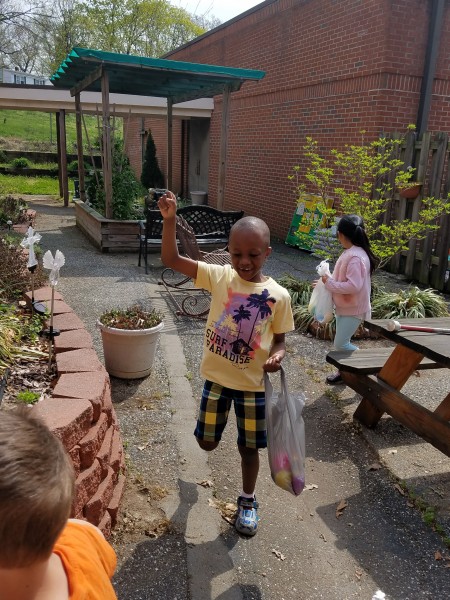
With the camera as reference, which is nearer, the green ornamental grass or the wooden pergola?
the green ornamental grass

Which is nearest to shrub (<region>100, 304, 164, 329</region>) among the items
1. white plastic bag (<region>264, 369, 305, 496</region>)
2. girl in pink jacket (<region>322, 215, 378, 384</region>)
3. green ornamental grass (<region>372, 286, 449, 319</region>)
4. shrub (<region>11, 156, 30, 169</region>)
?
girl in pink jacket (<region>322, 215, 378, 384</region>)

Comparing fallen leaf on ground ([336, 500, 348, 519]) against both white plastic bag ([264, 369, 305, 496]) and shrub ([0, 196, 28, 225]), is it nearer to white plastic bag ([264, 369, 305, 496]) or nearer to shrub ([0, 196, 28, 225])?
white plastic bag ([264, 369, 305, 496])

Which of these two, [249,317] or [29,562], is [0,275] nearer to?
[249,317]

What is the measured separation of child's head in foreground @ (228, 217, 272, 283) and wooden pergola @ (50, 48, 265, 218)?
21.2 ft

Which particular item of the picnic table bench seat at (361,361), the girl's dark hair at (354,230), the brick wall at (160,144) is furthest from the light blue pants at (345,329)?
the brick wall at (160,144)

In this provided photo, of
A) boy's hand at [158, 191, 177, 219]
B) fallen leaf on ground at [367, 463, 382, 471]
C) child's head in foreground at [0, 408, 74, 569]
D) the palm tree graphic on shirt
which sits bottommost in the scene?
fallen leaf on ground at [367, 463, 382, 471]

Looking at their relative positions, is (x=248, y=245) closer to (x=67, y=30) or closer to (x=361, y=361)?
(x=361, y=361)

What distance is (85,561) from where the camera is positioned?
115cm

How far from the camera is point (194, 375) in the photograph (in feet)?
15.0

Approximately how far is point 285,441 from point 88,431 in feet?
3.05

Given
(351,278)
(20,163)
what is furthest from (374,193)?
(20,163)

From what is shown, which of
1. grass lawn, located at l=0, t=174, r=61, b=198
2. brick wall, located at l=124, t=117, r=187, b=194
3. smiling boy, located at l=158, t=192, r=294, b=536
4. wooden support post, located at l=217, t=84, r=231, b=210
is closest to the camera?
smiling boy, located at l=158, t=192, r=294, b=536

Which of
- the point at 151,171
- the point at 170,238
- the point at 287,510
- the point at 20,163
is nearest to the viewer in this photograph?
the point at 170,238

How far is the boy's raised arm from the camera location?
2.43 m
